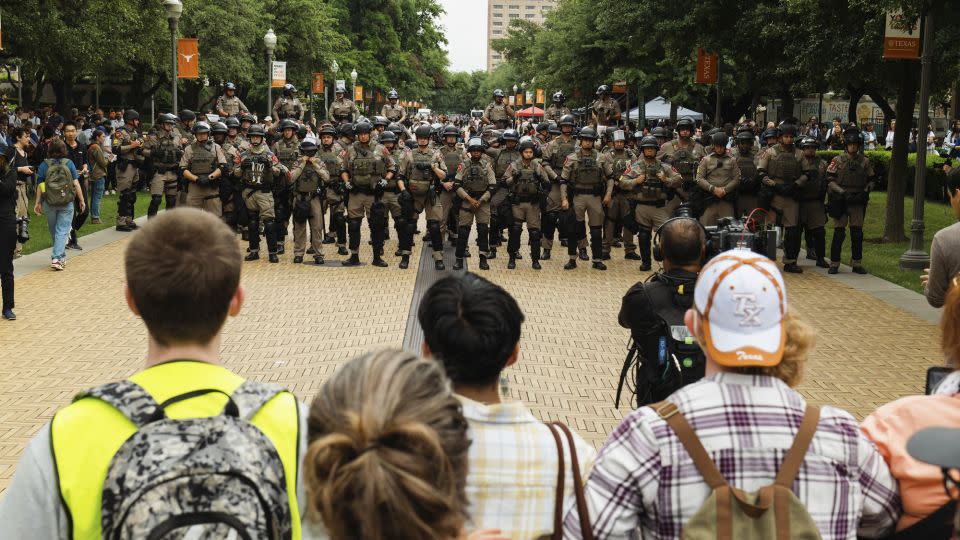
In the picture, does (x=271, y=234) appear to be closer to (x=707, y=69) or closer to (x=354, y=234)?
(x=354, y=234)

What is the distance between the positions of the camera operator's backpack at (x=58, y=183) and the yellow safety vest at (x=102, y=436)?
1314 centimetres

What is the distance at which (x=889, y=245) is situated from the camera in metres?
19.4

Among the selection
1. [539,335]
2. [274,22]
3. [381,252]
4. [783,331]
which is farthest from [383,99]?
[783,331]

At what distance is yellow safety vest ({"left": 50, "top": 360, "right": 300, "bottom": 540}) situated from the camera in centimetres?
248

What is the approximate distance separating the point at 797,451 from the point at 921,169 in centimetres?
1446

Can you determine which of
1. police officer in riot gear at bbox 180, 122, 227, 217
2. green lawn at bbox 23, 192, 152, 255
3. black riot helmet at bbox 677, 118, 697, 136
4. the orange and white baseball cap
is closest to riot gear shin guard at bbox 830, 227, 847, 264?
black riot helmet at bbox 677, 118, 697, 136

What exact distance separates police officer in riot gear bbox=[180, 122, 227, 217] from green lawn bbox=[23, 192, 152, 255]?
215 centimetres

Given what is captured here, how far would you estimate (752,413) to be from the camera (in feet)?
9.87

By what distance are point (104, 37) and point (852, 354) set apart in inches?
831

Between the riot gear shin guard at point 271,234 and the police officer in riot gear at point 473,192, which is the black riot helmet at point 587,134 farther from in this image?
the riot gear shin guard at point 271,234

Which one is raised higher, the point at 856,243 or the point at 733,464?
the point at 733,464

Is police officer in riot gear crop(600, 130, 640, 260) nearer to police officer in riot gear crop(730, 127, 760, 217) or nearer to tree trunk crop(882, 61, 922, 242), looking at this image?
police officer in riot gear crop(730, 127, 760, 217)

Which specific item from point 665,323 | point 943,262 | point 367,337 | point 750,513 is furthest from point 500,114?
point 750,513

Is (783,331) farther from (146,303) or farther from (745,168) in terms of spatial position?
(745,168)
